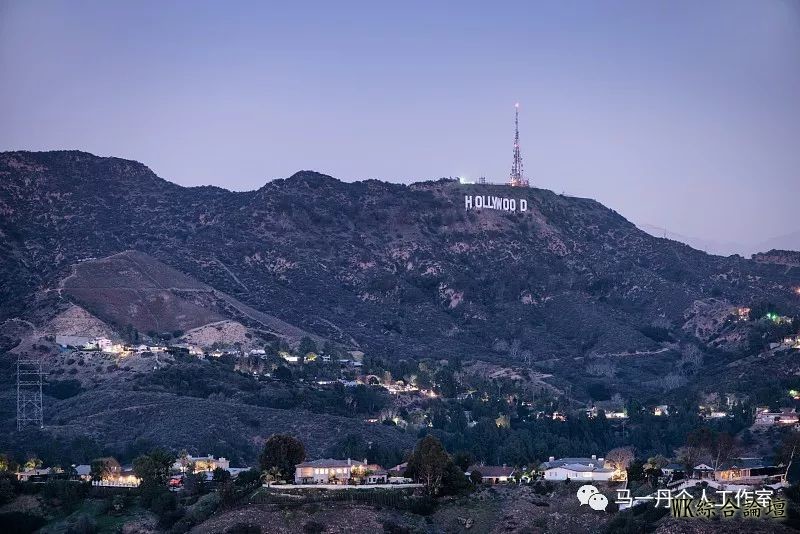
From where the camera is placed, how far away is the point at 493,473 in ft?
359

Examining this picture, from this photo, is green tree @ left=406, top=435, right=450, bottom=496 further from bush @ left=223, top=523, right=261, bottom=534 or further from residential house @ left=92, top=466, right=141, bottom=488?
residential house @ left=92, top=466, right=141, bottom=488

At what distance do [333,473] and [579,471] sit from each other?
16170 millimetres

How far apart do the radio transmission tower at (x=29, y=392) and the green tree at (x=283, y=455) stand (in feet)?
121

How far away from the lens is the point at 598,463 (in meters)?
111

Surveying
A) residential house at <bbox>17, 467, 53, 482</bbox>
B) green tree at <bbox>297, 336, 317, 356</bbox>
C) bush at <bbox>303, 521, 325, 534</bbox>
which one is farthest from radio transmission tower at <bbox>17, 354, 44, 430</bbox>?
bush at <bbox>303, 521, 325, 534</bbox>

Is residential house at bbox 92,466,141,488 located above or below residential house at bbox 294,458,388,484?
below

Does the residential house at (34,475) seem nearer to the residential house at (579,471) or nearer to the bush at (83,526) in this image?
the bush at (83,526)

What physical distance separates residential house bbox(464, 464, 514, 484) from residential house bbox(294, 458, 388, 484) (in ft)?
21.0

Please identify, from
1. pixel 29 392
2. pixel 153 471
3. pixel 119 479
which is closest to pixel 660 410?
pixel 29 392

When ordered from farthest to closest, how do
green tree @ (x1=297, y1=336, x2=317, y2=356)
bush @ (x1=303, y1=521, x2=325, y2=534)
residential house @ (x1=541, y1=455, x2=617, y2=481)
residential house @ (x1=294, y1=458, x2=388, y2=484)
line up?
green tree @ (x1=297, y1=336, x2=317, y2=356) → residential house @ (x1=541, y1=455, x2=617, y2=481) → residential house @ (x1=294, y1=458, x2=388, y2=484) → bush @ (x1=303, y1=521, x2=325, y2=534)

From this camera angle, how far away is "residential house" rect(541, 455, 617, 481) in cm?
10525

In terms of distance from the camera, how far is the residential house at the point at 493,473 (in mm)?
107188

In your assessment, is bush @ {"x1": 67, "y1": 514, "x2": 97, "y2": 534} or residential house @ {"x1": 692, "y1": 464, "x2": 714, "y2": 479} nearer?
bush @ {"x1": 67, "y1": 514, "x2": 97, "y2": 534}

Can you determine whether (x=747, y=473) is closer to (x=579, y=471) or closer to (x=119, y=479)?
(x=579, y=471)
